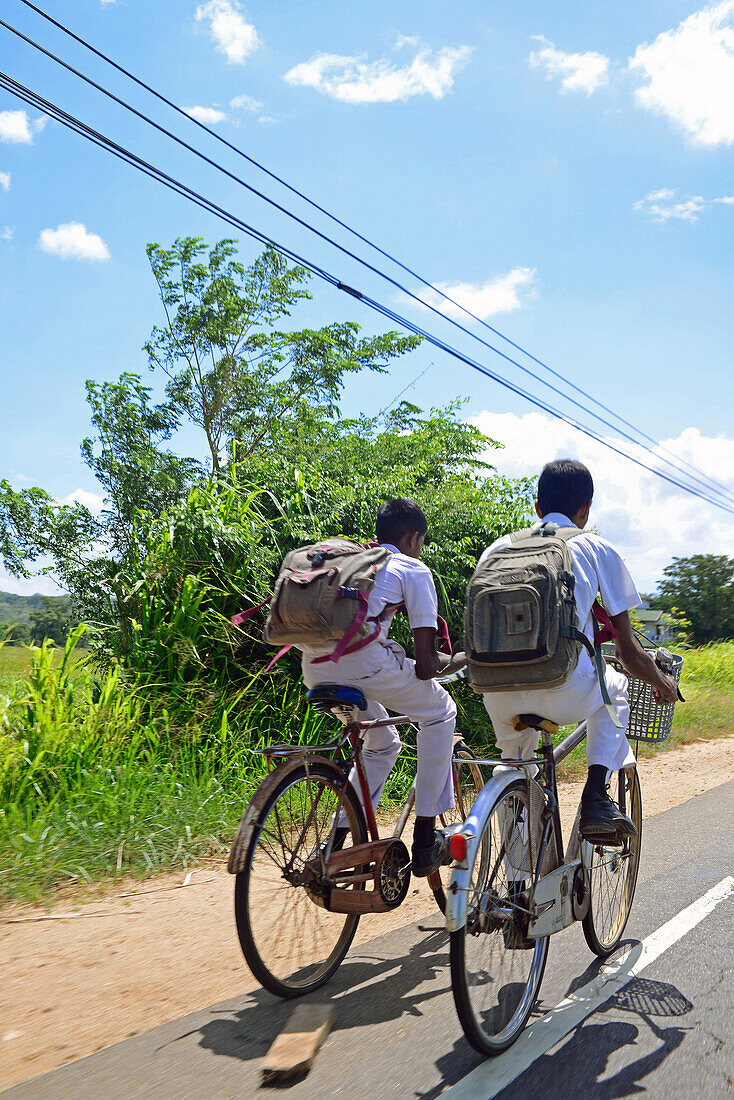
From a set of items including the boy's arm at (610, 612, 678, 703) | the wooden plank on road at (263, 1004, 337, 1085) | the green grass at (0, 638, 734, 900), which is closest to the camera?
the wooden plank on road at (263, 1004, 337, 1085)

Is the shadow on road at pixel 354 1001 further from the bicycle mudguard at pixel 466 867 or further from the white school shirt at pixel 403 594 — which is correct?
the white school shirt at pixel 403 594

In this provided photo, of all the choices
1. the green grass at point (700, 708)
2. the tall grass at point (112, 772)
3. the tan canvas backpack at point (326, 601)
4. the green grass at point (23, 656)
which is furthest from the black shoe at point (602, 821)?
the green grass at point (700, 708)

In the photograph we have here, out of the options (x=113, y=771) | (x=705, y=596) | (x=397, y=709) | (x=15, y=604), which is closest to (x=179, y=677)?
(x=113, y=771)

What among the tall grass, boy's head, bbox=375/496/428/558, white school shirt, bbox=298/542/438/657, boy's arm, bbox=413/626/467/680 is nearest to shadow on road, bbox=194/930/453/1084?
boy's arm, bbox=413/626/467/680

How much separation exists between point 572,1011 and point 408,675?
4.75ft

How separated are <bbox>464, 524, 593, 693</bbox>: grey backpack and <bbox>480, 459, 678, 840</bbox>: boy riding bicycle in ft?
0.26

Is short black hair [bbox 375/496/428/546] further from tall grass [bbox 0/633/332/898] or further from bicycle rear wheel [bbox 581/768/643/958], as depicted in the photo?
tall grass [bbox 0/633/332/898]

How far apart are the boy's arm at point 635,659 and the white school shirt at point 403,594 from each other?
0.77 metres

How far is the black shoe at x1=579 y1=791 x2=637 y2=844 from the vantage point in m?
3.26

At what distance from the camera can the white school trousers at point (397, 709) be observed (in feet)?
11.8

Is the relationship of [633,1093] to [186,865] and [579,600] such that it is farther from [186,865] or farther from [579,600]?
[186,865]

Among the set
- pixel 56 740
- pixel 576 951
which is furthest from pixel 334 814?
pixel 56 740

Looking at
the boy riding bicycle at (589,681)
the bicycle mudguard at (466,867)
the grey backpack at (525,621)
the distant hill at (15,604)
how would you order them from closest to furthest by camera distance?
the bicycle mudguard at (466,867) → the grey backpack at (525,621) → the boy riding bicycle at (589,681) → the distant hill at (15,604)

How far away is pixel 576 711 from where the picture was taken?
10.7 ft
